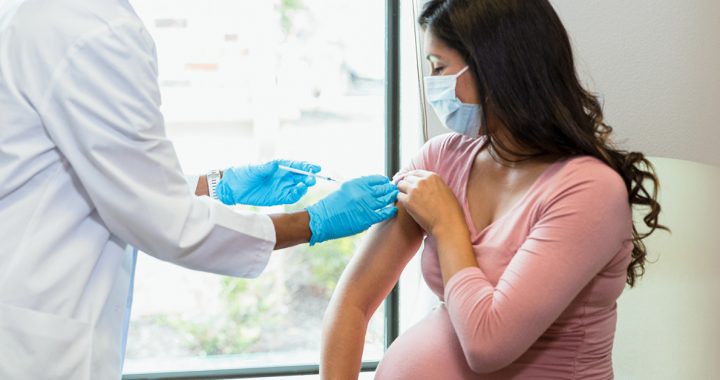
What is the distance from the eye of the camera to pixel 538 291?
4.56ft

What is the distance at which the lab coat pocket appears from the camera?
138cm

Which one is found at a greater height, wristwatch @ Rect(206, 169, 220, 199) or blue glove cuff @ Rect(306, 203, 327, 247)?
blue glove cuff @ Rect(306, 203, 327, 247)

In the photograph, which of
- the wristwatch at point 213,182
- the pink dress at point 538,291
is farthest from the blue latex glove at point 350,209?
the wristwatch at point 213,182

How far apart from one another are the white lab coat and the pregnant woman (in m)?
0.44

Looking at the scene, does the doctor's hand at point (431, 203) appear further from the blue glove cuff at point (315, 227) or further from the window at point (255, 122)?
the window at point (255, 122)

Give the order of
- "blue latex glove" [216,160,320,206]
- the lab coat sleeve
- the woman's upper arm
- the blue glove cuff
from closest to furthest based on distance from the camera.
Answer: the lab coat sleeve → the blue glove cuff → the woman's upper arm → "blue latex glove" [216,160,320,206]

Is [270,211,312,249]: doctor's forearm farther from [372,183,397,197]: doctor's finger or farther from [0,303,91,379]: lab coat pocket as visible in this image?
[0,303,91,379]: lab coat pocket

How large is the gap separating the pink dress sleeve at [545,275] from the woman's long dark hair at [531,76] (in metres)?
0.12

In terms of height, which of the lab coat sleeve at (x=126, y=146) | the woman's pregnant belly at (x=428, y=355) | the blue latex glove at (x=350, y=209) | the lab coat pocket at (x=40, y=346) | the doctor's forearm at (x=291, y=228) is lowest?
the woman's pregnant belly at (x=428, y=355)

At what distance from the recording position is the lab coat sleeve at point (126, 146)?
4.38 ft

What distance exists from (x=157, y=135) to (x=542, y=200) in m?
0.68

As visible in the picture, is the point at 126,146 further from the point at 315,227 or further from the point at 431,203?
the point at 431,203

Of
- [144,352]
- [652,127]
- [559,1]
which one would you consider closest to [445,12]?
[559,1]

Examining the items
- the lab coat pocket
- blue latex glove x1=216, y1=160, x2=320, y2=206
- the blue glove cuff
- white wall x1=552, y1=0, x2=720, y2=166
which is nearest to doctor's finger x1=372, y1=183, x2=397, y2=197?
the blue glove cuff
